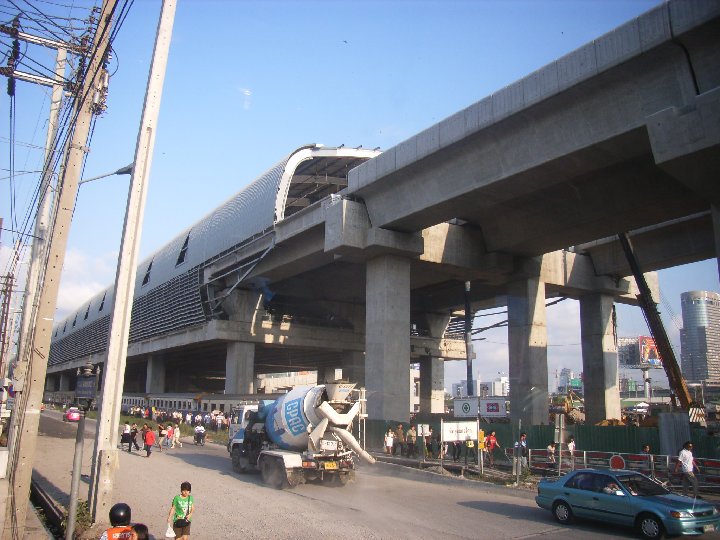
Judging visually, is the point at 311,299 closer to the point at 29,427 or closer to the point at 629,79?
the point at 629,79

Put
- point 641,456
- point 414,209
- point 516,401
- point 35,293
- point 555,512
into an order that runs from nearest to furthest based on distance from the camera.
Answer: point 555,512, point 35,293, point 641,456, point 414,209, point 516,401

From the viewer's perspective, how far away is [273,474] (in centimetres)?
1808

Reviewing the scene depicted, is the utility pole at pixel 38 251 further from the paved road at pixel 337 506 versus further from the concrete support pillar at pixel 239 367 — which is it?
the concrete support pillar at pixel 239 367

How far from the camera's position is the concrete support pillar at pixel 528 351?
122ft

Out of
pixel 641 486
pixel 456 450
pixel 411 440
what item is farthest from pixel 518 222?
pixel 641 486

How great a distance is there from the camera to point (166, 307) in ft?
195

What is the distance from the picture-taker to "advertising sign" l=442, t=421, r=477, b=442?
21016mm

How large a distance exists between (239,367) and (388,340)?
69.0ft

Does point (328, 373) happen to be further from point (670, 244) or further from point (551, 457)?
point (551, 457)

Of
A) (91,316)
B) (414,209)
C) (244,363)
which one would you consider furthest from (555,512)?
(91,316)

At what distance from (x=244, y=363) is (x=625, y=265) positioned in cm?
3013

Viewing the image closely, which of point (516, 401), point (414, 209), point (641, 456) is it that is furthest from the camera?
point (516, 401)

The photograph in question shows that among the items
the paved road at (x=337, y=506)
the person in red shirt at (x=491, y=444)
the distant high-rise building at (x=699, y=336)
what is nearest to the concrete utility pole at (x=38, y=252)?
the paved road at (x=337, y=506)

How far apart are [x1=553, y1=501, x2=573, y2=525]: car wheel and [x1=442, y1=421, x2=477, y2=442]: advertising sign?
7006 mm
